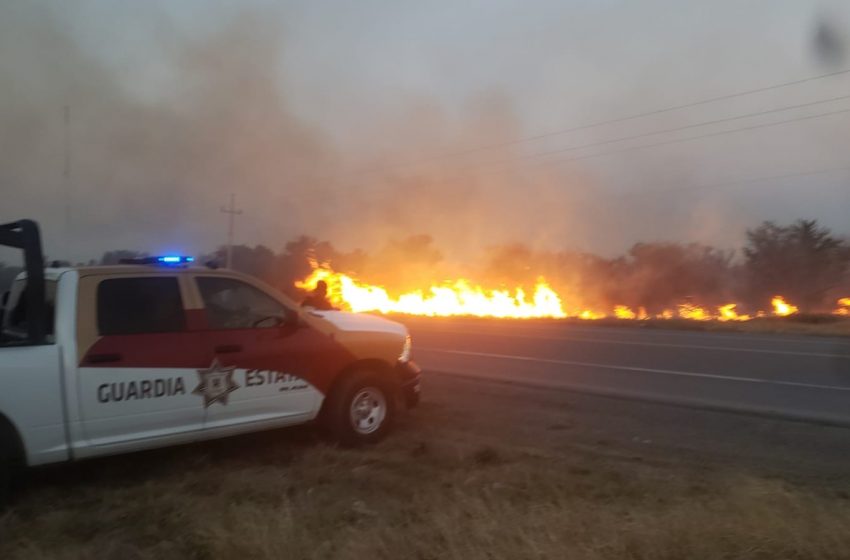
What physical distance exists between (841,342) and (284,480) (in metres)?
17.0

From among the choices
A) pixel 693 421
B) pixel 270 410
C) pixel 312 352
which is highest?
pixel 312 352

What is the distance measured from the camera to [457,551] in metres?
3.79

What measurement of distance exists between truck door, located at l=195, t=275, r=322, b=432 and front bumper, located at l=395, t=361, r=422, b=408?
909 mm

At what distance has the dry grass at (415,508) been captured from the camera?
386 centimetres

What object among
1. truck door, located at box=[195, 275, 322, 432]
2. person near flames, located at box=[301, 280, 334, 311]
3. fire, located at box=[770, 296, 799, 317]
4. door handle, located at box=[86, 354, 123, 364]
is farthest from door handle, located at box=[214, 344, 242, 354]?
fire, located at box=[770, 296, 799, 317]

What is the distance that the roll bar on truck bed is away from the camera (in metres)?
5.07

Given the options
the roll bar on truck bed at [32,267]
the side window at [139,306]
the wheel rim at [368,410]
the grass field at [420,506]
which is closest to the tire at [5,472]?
the grass field at [420,506]

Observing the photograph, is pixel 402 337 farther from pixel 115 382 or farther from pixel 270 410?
pixel 115 382

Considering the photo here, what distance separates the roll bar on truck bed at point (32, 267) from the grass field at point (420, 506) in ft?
3.88

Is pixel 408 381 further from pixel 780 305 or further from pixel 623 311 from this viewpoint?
pixel 780 305

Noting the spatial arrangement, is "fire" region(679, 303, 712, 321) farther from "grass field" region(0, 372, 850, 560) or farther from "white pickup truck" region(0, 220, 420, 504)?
"grass field" region(0, 372, 850, 560)

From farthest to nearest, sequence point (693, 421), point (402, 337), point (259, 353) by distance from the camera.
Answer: point (693, 421) → point (402, 337) → point (259, 353)

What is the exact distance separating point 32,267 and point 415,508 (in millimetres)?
3211

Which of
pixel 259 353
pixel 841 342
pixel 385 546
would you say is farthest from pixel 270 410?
pixel 841 342
